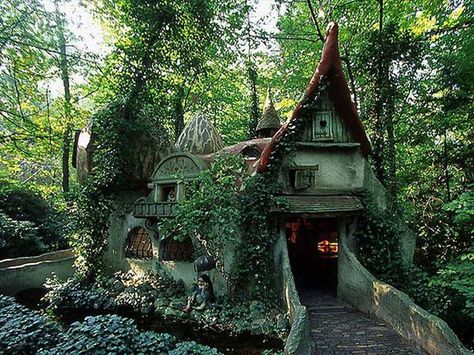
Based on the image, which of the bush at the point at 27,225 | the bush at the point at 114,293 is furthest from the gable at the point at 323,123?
the bush at the point at 27,225

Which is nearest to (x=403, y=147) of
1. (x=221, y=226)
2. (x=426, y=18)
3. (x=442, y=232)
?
(x=442, y=232)

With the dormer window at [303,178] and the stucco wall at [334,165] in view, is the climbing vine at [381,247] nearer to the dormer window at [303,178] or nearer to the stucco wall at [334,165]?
the stucco wall at [334,165]

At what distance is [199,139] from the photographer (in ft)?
51.2

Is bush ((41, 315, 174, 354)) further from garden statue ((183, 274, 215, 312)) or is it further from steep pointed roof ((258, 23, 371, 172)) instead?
steep pointed roof ((258, 23, 371, 172))

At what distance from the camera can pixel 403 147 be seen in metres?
16.1

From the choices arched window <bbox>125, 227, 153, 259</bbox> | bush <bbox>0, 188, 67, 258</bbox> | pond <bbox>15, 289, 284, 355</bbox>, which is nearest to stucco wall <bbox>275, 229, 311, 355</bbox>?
pond <bbox>15, 289, 284, 355</bbox>

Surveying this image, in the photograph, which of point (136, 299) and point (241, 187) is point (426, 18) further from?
point (136, 299)

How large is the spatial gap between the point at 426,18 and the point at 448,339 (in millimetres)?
10976

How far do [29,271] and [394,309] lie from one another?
523 inches

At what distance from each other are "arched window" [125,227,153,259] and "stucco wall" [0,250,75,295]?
9.38ft

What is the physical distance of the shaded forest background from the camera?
1033cm

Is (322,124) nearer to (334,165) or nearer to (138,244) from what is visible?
(334,165)

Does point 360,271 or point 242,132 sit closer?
point 360,271

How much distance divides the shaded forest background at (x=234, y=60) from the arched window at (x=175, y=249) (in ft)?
11.1
